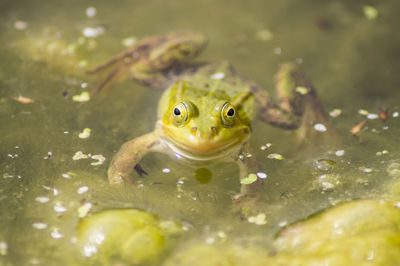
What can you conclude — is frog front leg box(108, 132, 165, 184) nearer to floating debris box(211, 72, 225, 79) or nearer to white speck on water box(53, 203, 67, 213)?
white speck on water box(53, 203, 67, 213)

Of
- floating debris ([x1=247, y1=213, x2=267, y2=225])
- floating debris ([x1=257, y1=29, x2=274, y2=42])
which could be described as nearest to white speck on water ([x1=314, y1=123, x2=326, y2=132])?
floating debris ([x1=247, y1=213, x2=267, y2=225])

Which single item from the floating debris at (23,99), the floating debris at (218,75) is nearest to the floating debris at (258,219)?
the floating debris at (218,75)

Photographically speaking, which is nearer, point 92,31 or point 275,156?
point 275,156

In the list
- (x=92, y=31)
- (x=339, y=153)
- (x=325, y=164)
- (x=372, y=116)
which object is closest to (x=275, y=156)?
(x=325, y=164)

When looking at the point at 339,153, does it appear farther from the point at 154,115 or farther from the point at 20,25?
the point at 20,25

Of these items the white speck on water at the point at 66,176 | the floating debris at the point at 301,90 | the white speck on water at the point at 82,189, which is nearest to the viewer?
the white speck on water at the point at 82,189

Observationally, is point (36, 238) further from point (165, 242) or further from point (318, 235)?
point (318, 235)

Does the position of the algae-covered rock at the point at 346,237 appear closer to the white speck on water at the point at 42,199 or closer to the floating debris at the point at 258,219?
the floating debris at the point at 258,219
